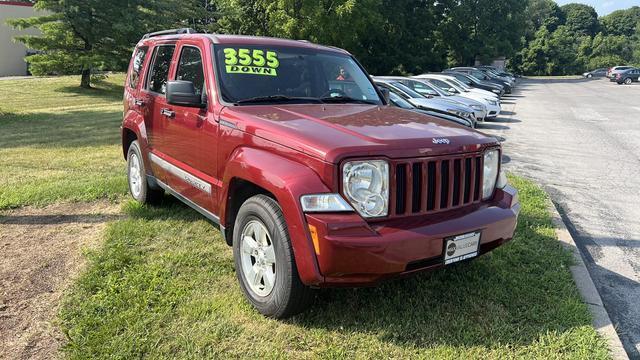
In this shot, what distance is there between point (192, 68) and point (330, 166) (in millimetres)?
2237

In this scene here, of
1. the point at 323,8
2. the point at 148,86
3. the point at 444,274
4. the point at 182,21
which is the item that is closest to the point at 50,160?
the point at 148,86

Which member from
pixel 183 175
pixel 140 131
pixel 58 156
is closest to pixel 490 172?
pixel 183 175

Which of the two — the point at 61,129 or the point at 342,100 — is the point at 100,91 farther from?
the point at 342,100

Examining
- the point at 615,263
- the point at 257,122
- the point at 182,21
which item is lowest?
the point at 615,263

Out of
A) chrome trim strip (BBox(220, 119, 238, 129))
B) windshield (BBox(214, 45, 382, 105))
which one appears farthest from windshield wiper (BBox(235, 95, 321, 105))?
chrome trim strip (BBox(220, 119, 238, 129))

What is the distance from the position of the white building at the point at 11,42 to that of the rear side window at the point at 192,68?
Result: 3924cm

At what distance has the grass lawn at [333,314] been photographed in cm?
308

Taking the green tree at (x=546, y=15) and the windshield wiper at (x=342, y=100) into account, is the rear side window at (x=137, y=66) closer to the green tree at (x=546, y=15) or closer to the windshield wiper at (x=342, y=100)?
the windshield wiper at (x=342, y=100)

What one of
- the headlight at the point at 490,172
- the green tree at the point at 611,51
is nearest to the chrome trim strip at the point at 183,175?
the headlight at the point at 490,172

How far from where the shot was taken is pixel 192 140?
4.27 metres

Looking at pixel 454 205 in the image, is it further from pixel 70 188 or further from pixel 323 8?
pixel 323 8

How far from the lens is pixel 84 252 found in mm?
4445

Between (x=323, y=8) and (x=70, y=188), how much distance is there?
2778 cm

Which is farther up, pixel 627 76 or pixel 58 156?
pixel 627 76
